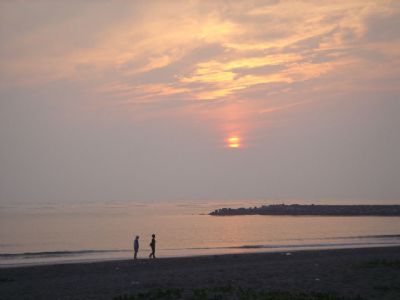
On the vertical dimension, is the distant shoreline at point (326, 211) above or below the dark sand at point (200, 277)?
above

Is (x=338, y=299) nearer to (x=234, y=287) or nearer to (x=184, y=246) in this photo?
(x=234, y=287)

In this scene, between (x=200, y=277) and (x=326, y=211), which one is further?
(x=326, y=211)

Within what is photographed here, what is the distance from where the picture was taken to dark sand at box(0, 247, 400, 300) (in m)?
16.3

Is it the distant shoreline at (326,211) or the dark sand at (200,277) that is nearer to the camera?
the dark sand at (200,277)

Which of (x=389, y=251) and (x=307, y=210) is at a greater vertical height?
(x=307, y=210)

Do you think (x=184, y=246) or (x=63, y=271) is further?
(x=184, y=246)

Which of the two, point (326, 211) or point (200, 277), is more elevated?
point (326, 211)

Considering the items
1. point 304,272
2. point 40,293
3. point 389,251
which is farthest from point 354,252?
point 40,293

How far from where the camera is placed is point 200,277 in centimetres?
1950

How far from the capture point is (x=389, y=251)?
29.6m

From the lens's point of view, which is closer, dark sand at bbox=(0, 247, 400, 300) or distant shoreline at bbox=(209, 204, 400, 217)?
dark sand at bbox=(0, 247, 400, 300)

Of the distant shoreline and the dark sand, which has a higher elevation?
the distant shoreline

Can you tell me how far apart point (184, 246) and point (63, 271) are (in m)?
17.8

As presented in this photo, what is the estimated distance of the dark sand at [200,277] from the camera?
1627cm
